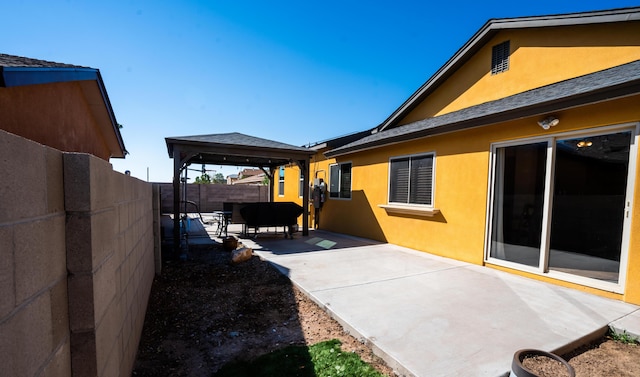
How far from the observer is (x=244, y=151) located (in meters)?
7.83

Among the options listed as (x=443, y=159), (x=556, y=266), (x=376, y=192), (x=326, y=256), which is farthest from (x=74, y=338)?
(x=376, y=192)

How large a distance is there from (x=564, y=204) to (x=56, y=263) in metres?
5.97

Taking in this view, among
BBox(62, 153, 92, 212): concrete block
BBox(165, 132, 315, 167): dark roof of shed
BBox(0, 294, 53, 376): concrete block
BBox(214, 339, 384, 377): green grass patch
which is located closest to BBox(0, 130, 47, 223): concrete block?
BBox(62, 153, 92, 212): concrete block

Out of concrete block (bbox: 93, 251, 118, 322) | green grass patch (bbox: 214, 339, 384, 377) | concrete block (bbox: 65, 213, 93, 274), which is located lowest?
green grass patch (bbox: 214, 339, 384, 377)

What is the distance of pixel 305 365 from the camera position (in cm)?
245

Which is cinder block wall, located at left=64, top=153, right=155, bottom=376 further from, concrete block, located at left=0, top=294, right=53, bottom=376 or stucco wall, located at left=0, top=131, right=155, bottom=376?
concrete block, located at left=0, top=294, right=53, bottom=376

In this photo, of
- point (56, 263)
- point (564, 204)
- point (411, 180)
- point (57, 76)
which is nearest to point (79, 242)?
point (56, 263)

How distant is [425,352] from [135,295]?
2.85 metres

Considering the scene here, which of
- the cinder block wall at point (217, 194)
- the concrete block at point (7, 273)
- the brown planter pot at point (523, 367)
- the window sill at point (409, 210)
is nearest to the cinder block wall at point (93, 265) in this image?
the concrete block at point (7, 273)

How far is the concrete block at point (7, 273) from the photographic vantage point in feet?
2.55

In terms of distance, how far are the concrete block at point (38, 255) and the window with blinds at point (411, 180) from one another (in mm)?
6479

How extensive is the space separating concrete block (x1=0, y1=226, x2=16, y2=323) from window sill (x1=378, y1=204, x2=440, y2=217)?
6424mm

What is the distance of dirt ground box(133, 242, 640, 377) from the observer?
250 centimetres

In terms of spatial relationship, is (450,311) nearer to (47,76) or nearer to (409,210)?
(409,210)
